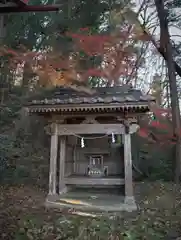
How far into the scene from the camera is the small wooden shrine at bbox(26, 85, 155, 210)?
19.8 feet

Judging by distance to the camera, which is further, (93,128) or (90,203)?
(93,128)

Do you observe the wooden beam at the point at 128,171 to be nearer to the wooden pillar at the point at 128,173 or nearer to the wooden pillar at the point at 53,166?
the wooden pillar at the point at 128,173

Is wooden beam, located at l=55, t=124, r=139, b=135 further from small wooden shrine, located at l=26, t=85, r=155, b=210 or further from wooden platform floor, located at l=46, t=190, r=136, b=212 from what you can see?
wooden platform floor, located at l=46, t=190, r=136, b=212

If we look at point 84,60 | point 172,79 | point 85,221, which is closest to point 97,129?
point 85,221

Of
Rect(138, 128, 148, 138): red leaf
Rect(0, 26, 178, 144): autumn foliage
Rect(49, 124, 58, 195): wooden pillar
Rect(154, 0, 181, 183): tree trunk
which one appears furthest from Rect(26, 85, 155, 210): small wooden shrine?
Rect(138, 128, 148, 138): red leaf

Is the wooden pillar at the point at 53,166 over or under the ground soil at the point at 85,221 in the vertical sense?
over

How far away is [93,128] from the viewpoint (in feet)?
21.2

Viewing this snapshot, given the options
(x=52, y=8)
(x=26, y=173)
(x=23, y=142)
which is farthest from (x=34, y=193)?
(x=52, y=8)

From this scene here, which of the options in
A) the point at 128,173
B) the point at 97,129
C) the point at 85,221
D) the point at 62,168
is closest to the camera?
the point at 85,221

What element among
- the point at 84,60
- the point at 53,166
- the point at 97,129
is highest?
the point at 84,60

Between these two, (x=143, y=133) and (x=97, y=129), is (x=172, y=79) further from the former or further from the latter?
(x=97, y=129)

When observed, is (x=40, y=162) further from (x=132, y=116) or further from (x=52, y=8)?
(x=52, y=8)

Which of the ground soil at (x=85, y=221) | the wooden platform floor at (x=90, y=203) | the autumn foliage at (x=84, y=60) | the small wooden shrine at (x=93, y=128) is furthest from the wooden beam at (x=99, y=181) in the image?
the autumn foliage at (x=84, y=60)

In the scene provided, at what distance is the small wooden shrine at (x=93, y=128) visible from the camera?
6.03m
